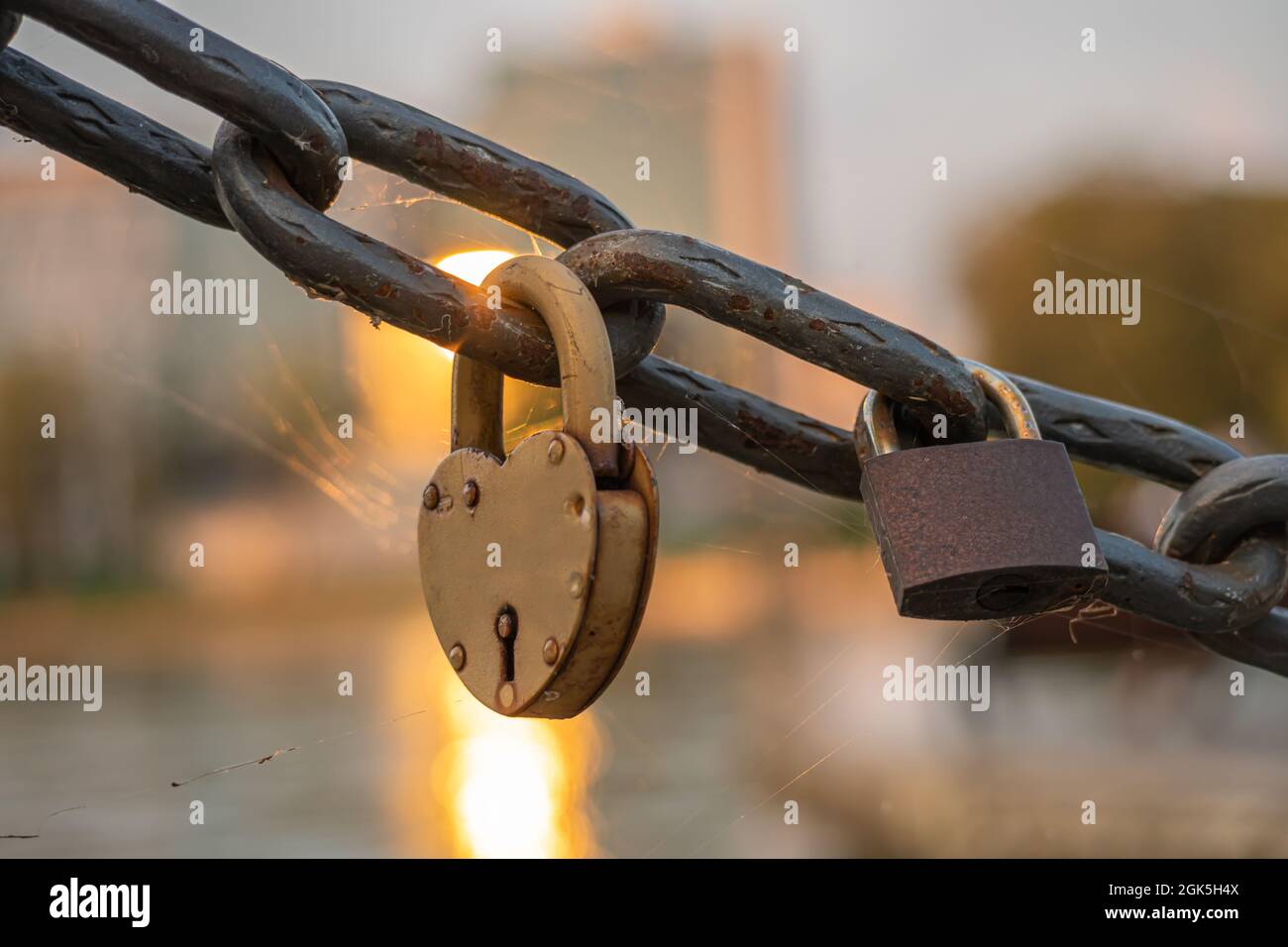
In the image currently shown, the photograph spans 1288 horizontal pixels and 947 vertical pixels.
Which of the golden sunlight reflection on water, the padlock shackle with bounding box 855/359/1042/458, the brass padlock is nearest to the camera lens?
the brass padlock

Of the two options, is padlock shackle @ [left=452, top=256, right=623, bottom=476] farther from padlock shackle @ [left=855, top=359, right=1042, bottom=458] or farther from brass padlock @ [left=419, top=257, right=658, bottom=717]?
padlock shackle @ [left=855, top=359, right=1042, bottom=458]

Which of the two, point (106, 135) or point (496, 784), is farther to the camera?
point (496, 784)

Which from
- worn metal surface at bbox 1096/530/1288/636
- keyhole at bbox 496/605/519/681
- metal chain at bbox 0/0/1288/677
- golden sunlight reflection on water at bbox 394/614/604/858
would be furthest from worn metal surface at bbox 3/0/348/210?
golden sunlight reflection on water at bbox 394/614/604/858

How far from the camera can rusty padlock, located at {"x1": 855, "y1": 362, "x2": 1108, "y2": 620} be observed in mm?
479

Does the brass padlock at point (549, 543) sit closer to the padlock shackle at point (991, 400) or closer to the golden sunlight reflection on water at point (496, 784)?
the padlock shackle at point (991, 400)

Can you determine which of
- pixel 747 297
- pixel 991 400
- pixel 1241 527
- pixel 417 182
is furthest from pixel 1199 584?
pixel 417 182

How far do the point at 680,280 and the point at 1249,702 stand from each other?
16.0ft

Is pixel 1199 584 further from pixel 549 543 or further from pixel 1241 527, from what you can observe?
pixel 549 543

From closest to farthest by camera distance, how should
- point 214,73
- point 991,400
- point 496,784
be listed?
point 214,73 < point 991,400 < point 496,784

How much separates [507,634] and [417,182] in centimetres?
18

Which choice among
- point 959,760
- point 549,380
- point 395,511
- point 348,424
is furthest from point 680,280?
point 959,760

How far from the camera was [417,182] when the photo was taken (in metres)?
0.49

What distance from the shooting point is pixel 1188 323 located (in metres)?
4.90

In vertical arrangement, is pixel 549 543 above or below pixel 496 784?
above
